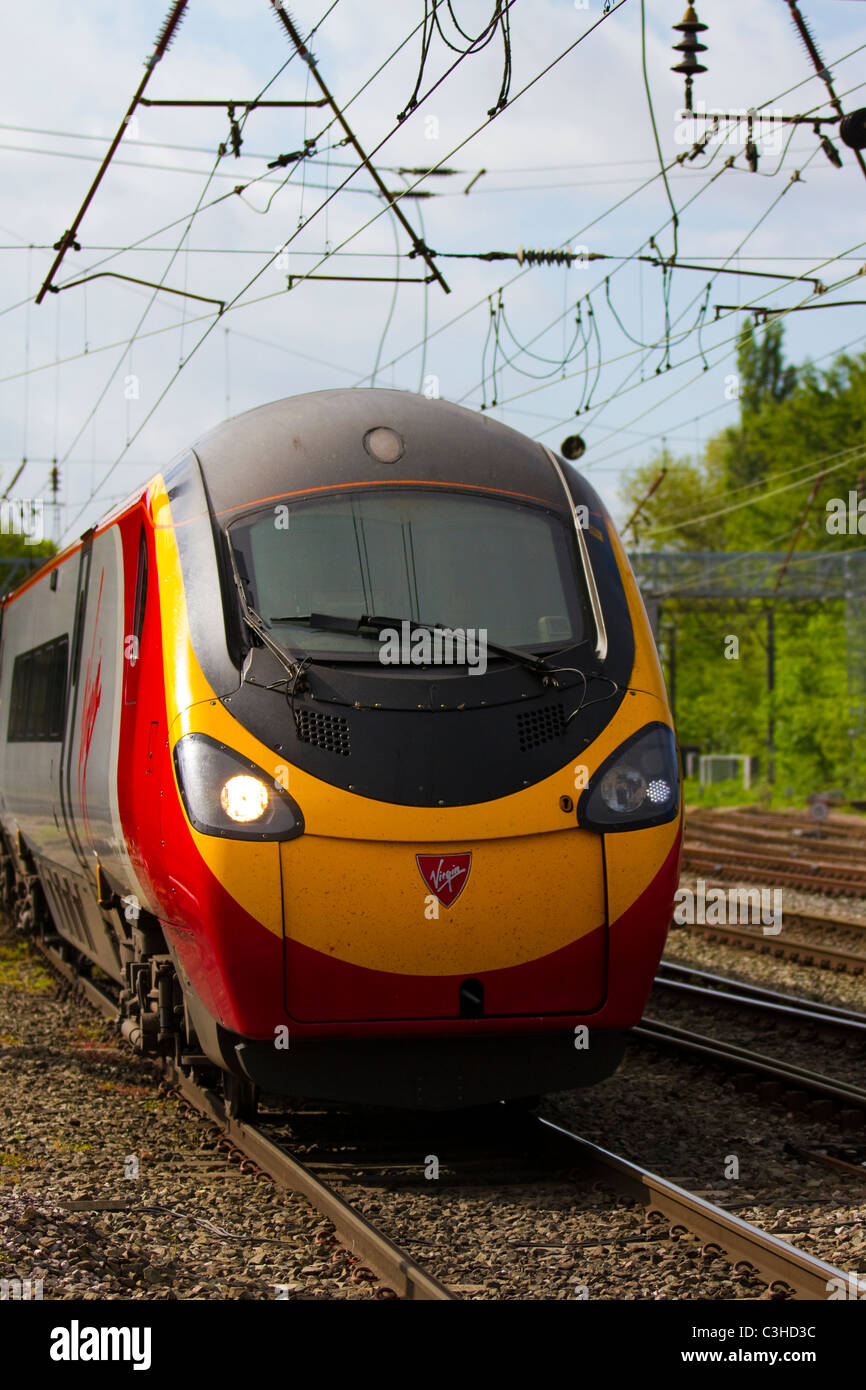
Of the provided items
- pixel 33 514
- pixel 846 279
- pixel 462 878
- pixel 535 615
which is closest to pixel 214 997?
pixel 462 878

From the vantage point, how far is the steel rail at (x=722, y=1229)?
15.8ft

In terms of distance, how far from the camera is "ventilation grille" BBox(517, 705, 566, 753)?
611 centimetres

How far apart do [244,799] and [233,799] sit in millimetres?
42

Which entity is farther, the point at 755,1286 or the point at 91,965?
the point at 91,965

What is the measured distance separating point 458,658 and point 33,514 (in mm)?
31356

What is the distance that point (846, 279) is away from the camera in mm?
13039

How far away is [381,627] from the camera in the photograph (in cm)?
632

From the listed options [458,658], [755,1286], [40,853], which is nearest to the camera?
[755,1286]

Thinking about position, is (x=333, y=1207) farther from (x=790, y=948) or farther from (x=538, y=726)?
(x=790, y=948)

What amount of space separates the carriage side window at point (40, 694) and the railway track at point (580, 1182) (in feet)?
10.7

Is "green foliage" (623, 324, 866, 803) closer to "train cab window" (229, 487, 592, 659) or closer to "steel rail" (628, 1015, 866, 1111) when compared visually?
"steel rail" (628, 1015, 866, 1111)

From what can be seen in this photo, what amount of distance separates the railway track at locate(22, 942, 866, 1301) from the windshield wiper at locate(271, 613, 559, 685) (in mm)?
1968

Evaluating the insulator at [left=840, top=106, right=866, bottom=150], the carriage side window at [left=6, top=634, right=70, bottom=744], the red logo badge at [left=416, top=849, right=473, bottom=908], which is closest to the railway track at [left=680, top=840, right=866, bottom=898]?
the insulator at [left=840, top=106, right=866, bottom=150]
